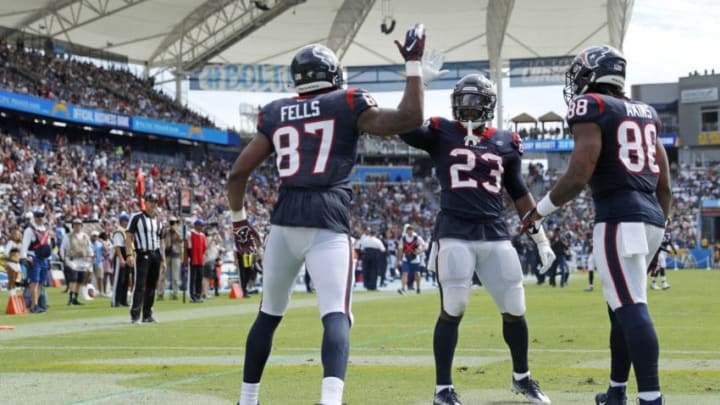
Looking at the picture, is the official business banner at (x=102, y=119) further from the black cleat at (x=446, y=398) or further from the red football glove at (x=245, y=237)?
the black cleat at (x=446, y=398)

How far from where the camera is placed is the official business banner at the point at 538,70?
59.0 m

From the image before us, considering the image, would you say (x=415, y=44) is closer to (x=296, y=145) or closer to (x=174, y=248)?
(x=296, y=145)

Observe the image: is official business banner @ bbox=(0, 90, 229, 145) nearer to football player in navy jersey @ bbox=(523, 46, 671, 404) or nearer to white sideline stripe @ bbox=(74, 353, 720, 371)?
white sideline stripe @ bbox=(74, 353, 720, 371)

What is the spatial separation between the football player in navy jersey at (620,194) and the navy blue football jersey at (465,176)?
0.82m

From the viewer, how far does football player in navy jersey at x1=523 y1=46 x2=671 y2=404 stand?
5926mm

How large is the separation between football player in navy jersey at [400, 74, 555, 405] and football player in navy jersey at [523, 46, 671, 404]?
827 millimetres

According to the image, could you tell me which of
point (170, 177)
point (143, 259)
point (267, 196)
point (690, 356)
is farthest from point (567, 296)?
point (267, 196)

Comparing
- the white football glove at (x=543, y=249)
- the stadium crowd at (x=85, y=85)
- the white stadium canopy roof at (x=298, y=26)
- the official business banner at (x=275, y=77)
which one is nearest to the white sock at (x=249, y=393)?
the white football glove at (x=543, y=249)

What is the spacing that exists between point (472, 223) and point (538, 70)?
5384 centimetres

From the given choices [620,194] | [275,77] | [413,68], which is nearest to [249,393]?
[413,68]

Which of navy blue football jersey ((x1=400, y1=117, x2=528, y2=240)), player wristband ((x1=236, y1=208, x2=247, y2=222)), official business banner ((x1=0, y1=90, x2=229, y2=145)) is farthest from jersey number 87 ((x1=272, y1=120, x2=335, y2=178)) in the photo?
official business banner ((x1=0, y1=90, x2=229, y2=145))

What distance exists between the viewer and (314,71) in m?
6.14

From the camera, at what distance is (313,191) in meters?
5.90

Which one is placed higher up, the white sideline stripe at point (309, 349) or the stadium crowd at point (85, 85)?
the stadium crowd at point (85, 85)
